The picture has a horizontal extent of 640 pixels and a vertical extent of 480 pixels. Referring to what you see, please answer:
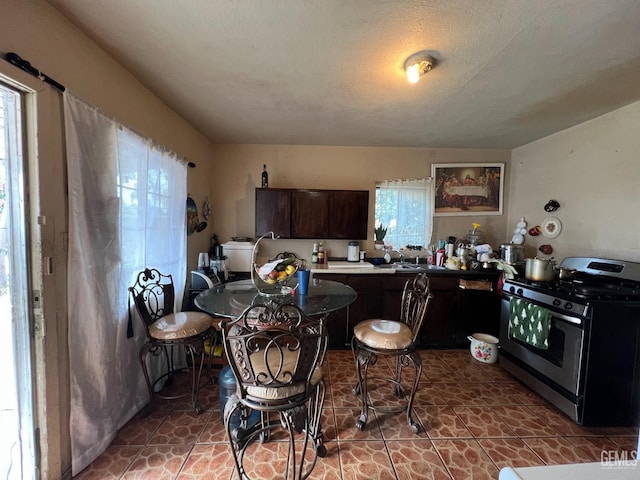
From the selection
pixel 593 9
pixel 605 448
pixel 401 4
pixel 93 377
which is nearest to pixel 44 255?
pixel 93 377

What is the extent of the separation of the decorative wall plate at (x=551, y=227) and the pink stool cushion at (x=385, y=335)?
2333mm

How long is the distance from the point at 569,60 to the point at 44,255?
10.5ft

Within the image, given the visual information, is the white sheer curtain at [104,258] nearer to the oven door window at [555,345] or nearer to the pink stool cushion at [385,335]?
the pink stool cushion at [385,335]

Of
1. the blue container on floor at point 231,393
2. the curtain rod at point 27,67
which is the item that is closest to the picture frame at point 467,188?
the blue container on floor at point 231,393

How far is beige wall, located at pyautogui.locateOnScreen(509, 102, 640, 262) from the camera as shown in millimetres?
2170

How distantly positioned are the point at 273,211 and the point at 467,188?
8.77 ft

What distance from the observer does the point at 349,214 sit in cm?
322

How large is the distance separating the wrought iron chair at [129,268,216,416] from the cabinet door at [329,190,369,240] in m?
1.85

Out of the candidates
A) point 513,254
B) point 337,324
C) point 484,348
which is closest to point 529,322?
point 484,348

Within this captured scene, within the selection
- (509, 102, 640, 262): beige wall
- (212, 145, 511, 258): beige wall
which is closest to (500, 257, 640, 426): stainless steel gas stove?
(509, 102, 640, 262): beige wall

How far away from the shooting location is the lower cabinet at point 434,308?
9.44ft

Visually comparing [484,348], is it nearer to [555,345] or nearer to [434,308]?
[434,308]

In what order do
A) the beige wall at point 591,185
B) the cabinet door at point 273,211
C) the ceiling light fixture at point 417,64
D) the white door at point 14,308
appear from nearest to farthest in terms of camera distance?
1. the white door at point 14,308
2. the ceiling light fixture at point 417,64
3. the beige wall at point 591,185
4. the cabinet door at point 273,211

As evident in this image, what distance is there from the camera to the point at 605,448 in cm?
163
